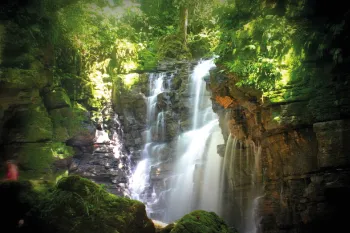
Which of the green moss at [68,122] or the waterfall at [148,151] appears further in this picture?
the waterfall at [148,151]

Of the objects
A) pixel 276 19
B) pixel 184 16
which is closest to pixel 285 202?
pixel 276 19

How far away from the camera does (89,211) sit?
5523 mm

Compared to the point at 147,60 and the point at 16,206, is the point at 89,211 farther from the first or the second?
the point at 147,60

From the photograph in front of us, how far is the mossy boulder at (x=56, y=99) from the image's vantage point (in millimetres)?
13555

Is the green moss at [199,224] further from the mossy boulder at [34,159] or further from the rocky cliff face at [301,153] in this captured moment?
the mossy boulder at [34,159]

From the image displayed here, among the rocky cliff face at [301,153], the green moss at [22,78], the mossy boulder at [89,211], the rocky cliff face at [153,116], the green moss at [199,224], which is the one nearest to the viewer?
the mossy boulder at [89,211]

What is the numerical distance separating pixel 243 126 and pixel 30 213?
7.88 metres

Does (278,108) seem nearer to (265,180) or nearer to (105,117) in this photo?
(265,180)

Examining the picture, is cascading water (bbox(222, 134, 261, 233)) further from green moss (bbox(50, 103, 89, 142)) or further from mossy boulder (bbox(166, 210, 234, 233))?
green moss (bbox(50, 103, 89, 142))

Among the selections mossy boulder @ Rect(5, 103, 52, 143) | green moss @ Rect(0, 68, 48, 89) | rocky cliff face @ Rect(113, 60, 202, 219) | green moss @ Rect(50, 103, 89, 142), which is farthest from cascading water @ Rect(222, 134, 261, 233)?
green moss @ Rect(0, 68, 48, 89)

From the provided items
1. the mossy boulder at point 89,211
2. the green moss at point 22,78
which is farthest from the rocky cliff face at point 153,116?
the mossy boulder at point 89,211

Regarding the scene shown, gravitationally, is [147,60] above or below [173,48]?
below

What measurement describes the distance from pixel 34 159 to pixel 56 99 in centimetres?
346

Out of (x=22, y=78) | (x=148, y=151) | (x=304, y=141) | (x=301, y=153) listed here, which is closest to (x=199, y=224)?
(x=301, y=153)
